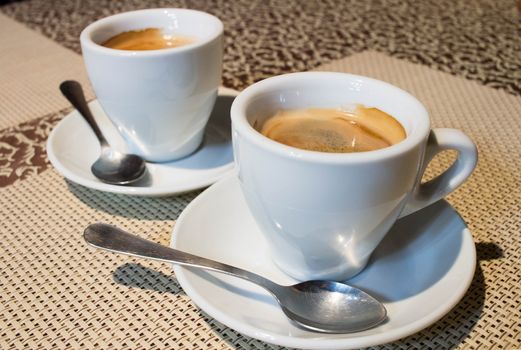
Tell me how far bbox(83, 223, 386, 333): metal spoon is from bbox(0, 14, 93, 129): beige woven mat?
445mm

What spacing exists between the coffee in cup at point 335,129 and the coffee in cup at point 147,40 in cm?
30

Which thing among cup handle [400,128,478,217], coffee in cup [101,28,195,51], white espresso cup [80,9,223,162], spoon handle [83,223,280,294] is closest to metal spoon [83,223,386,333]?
spoon handle [83,223,280,294]

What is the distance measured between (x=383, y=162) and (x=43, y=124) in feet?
2.00

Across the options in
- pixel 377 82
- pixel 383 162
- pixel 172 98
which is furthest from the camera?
pixel 172 98

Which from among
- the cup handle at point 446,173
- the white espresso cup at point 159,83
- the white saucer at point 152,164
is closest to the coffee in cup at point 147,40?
the white espresso cup at point 159,83

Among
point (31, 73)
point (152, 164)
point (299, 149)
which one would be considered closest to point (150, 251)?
point (299, 149)

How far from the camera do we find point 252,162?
Answer: 1.54ft

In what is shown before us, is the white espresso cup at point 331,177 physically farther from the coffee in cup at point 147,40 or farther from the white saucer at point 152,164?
the coffee in cup at point 147,40

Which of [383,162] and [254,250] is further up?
[383,162]

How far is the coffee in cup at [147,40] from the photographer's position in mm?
793

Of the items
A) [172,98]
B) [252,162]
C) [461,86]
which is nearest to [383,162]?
[252,162]

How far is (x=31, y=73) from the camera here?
1.04 metres

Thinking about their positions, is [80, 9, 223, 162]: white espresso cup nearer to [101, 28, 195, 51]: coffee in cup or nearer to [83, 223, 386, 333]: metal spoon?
[101, 28, 195, 51]: coffee in cup

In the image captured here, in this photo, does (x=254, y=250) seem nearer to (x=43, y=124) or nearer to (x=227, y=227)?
(x=227, y=227)
